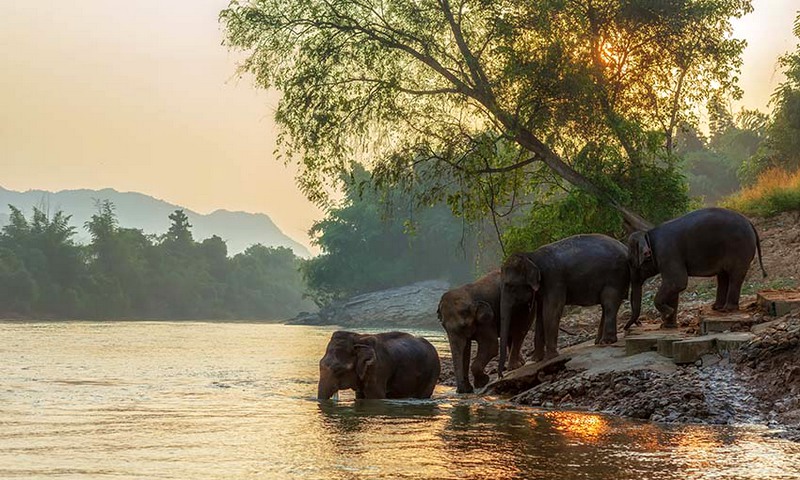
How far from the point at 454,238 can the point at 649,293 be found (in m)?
69.3

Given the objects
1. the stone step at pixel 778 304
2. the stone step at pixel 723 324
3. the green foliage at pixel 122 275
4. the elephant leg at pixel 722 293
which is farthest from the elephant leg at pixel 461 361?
the green foliage at pixel 122 275

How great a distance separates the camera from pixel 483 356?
17.0 m

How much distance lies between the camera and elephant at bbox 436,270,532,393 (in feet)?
55.0

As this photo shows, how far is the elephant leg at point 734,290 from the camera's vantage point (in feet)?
51.7

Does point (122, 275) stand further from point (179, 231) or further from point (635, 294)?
point (635, 294)

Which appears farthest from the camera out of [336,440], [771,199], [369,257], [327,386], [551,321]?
[369,257]

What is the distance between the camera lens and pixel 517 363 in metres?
17.3

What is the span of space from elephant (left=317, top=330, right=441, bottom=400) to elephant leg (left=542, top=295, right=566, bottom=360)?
1.89m

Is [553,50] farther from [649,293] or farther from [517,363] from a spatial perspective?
[517,363]

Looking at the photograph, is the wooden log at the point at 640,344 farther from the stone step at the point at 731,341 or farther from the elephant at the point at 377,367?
the elephant at the point at 377,367

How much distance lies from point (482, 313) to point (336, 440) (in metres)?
6.78

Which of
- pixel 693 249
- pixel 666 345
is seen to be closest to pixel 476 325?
pixel 693 249

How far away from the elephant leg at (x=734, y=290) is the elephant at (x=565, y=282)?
1530mm

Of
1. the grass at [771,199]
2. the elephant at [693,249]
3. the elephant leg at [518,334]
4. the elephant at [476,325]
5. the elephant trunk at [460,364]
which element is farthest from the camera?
the grass at [771,199]
